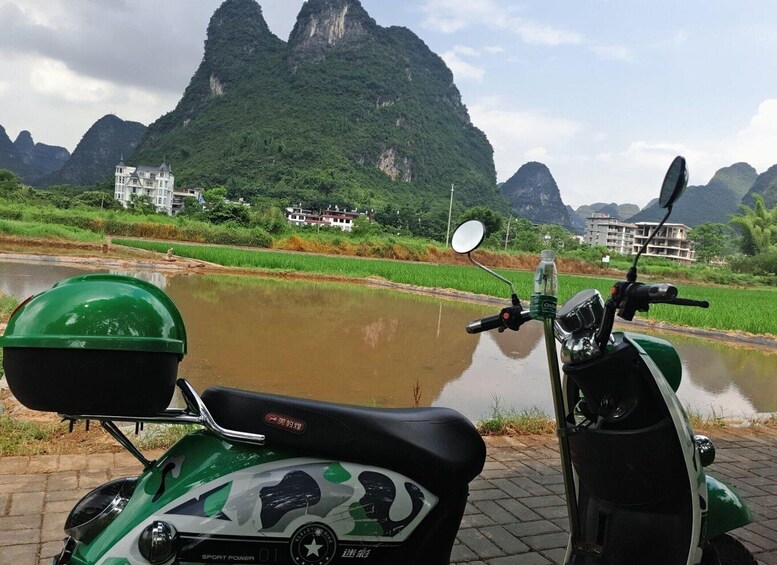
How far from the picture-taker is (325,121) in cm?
8819

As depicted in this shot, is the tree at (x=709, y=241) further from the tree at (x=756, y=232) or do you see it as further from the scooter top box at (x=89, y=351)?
the scooter top box at (x=89, y=351)

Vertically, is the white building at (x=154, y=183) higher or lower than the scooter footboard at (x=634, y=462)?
higher

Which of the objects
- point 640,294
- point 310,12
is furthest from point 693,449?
point 310,12

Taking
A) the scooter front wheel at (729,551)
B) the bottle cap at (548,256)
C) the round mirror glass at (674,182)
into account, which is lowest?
the scooter front wheel at (729,551)

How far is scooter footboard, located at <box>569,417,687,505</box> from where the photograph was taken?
1508 mm

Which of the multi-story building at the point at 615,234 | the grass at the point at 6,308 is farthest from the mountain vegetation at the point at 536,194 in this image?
the grass at the point at 6,308

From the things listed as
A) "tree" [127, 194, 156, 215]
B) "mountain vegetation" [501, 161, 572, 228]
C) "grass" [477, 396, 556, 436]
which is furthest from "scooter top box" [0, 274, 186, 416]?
"mountain vegetation" [501, 161, 572, 228]

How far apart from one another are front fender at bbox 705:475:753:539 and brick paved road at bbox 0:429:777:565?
825 mm

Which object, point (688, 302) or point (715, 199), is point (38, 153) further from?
point (688, 302)

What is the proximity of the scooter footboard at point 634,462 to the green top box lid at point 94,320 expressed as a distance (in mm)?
1050

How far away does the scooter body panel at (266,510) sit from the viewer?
4.08 feet

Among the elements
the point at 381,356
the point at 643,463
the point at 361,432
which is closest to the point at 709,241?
the point at 381,356

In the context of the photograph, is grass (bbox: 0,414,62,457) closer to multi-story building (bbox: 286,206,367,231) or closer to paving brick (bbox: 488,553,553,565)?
paving brick (bbox: 488,553,553,565)

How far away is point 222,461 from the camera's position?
131cm
